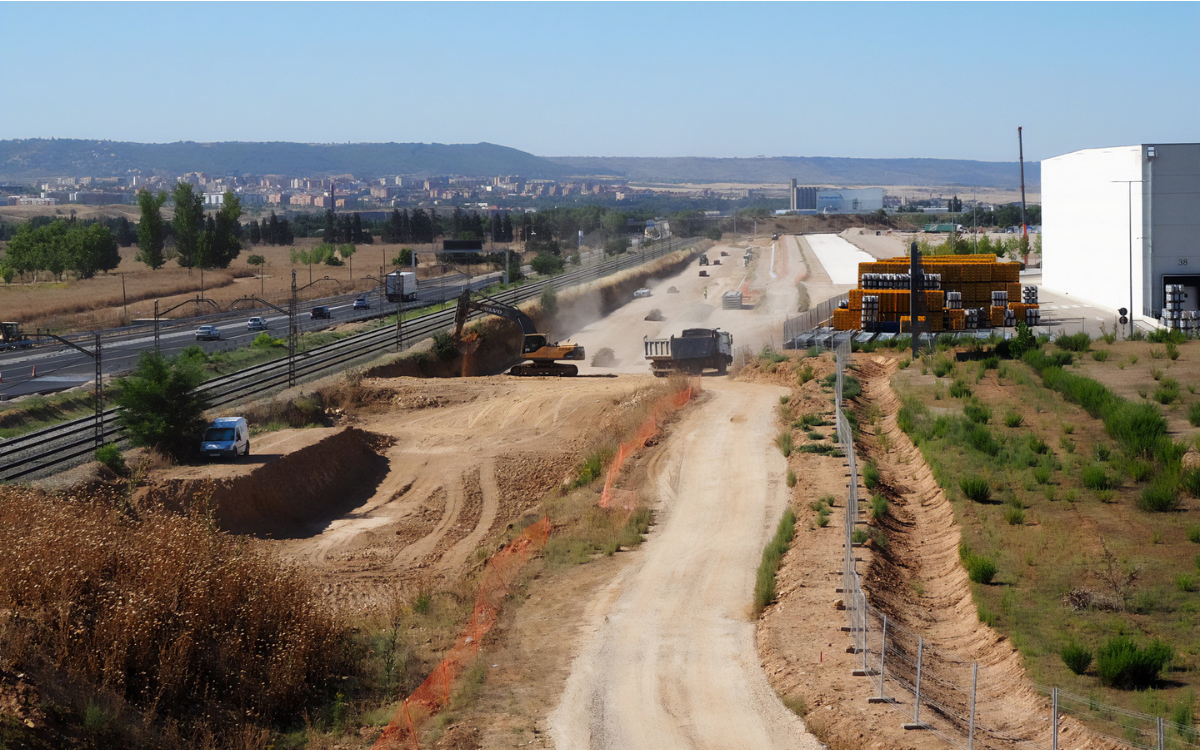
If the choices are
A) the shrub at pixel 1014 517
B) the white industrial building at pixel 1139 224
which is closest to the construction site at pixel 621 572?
the shrub at pixel 1014 517

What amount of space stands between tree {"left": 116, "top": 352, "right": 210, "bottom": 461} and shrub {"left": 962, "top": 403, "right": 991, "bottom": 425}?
73.9 feet

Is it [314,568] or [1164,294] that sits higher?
[1164,294]

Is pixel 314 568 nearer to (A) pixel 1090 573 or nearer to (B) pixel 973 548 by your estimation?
(B) pixel 973 548

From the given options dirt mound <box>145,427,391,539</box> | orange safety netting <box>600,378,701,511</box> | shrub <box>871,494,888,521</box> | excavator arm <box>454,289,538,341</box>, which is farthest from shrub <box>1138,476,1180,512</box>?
excavator arm <box>454,289,538,341</box>

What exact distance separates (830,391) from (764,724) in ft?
83.5

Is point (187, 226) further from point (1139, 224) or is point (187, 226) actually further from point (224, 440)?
point (1139, 224)

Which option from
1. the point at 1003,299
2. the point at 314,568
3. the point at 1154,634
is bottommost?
the point at 314,568

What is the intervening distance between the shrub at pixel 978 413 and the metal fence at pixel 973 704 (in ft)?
46.4

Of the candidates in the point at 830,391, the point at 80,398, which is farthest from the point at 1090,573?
the point at 80,398

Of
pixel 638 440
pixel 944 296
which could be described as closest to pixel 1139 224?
pixel 944 296

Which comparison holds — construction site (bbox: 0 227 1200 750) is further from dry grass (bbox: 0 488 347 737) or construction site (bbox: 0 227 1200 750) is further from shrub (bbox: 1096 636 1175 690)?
shrub (bbox: 1096 636 1175 690)

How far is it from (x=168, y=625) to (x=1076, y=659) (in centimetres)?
1149

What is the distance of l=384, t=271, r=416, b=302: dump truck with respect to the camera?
262 ft

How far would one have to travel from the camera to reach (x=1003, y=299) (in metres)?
53.1
